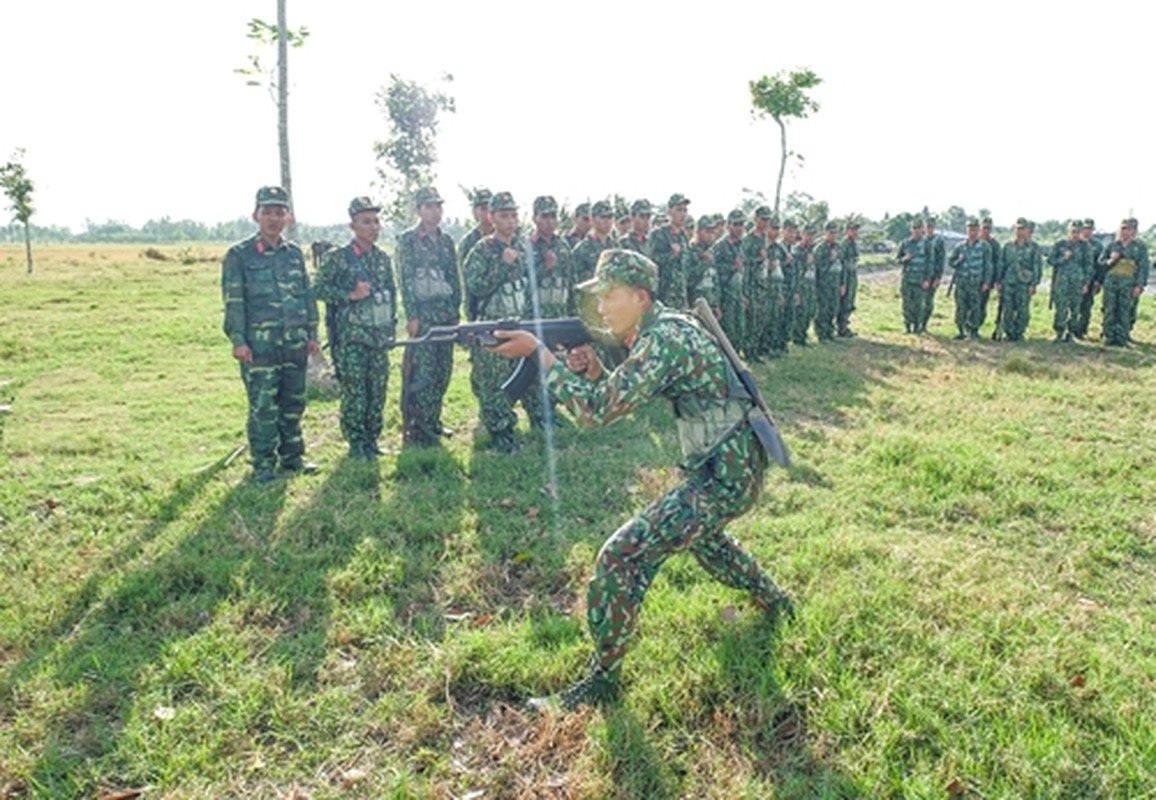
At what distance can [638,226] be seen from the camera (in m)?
8.86

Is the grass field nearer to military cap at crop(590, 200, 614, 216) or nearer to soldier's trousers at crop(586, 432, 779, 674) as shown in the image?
soldier's trousers at crop(586, 432, 779, 674)

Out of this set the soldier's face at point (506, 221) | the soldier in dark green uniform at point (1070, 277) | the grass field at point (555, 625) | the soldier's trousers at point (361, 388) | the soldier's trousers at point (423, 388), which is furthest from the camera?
the soldier in dark green uniform at point (1070, 277)

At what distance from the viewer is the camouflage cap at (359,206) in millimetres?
6082

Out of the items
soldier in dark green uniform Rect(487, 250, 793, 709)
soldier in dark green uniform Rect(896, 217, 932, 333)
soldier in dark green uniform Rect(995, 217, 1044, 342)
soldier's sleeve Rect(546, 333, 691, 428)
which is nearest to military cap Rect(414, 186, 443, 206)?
soldier in dark green uniform Rect(487, 250, 793, 709)

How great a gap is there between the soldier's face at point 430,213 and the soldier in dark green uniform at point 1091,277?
37.9ft

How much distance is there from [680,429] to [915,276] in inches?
485

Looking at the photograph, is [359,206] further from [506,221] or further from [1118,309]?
[1118,309]

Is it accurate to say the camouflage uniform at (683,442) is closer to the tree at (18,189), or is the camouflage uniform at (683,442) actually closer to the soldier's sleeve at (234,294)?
the soldier's sleeve at (234,294)

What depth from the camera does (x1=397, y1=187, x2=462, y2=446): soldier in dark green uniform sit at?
6633mm

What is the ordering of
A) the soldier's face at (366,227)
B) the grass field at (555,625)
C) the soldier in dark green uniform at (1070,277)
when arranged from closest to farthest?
1. the grass field at (555,625)
2. the soldier's face at (366,227)
3. the soldier in dark green uniform at (1070,277)

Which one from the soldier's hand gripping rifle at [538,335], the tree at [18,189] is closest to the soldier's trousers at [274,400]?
the soldier's hand gripping rifle at [538,335]

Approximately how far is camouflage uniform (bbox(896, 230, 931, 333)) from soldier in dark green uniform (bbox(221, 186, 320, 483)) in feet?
36.9

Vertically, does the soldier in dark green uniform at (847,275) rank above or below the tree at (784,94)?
below

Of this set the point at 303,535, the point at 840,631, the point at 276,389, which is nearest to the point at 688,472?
the point at 840,631
